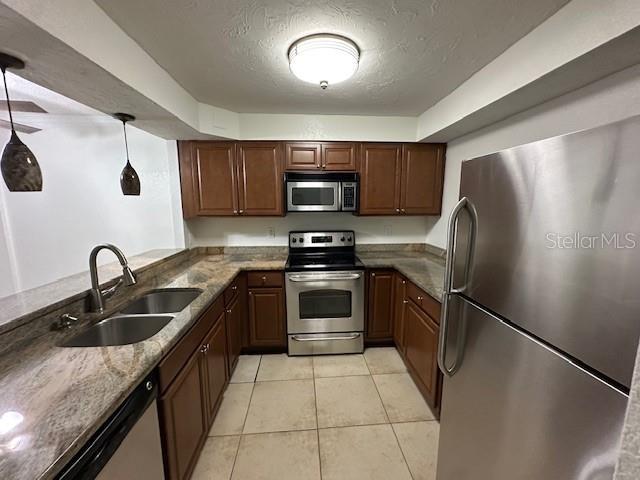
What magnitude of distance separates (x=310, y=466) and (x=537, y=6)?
102 inches

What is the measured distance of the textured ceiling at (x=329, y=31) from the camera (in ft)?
3.79

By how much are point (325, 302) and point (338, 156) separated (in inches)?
58.4

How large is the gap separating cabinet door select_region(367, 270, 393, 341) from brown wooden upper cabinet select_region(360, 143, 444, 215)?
691mm

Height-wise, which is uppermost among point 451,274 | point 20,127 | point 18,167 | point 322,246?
point 20,127

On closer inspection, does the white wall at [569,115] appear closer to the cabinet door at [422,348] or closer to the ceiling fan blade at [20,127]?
the cabinet door at [422,348]

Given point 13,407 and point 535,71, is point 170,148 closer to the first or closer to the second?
point 13,407

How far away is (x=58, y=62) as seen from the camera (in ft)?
3.67

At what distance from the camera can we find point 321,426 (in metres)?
1.80

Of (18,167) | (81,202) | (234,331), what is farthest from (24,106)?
(234,331)

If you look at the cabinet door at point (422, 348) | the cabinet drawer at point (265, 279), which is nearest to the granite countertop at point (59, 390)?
the cabinet drawer at point (265, 279)

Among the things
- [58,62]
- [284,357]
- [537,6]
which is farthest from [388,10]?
[284,357]

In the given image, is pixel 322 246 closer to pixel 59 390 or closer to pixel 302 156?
pixel 302 156

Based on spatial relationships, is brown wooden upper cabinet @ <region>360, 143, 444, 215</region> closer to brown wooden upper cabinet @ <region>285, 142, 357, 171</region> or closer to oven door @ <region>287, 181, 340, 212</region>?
brown wooden upper cabinet @ <region>285, 142, 357, 171</region>

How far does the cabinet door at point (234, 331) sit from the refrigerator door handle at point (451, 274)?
5.38 ft
